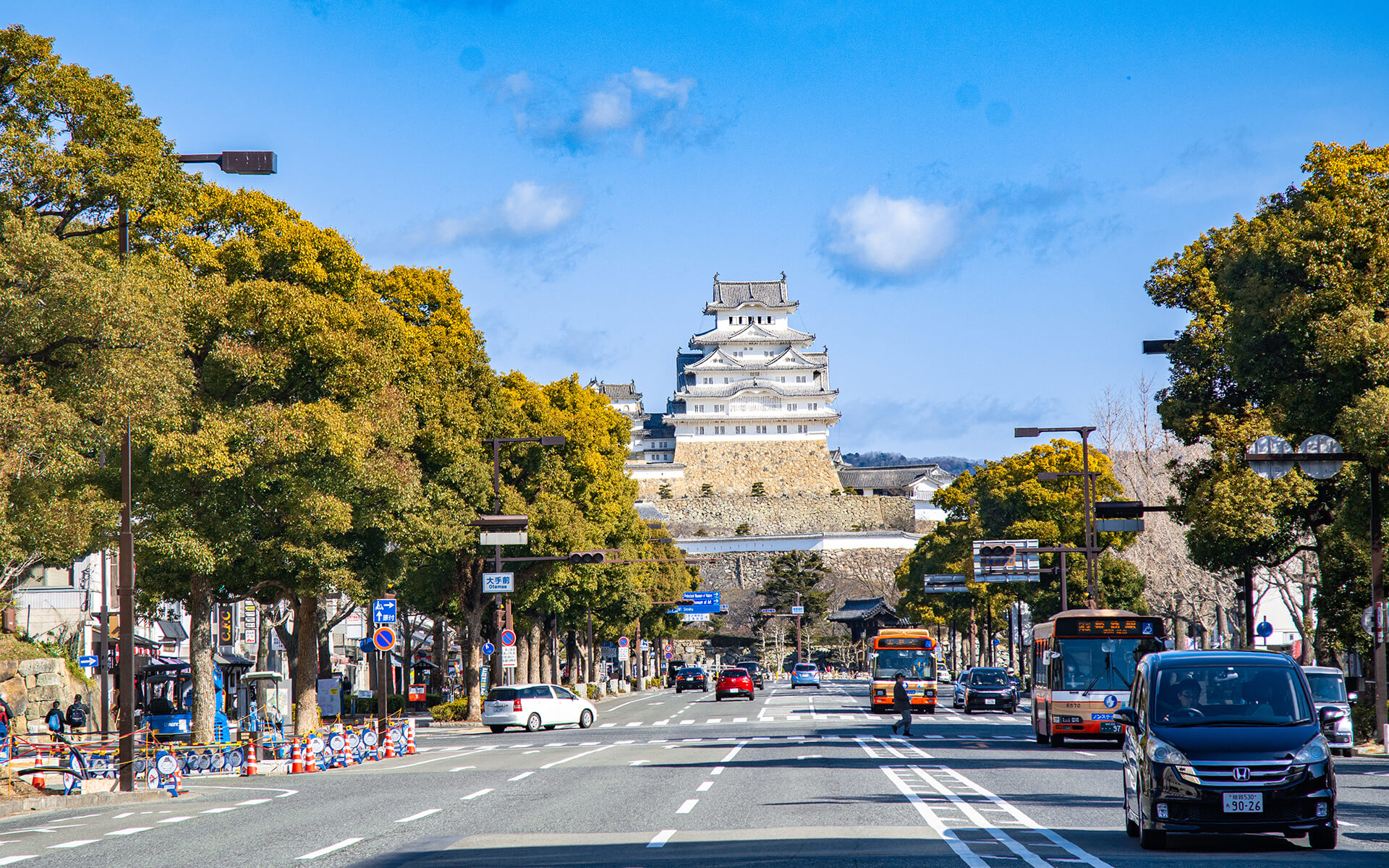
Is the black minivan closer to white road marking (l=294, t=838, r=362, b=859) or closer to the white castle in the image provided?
white road marking (l=294, t=838, r=362, b=859)

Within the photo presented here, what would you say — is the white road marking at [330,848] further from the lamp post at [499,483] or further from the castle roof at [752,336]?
the castle roof at [752,336]

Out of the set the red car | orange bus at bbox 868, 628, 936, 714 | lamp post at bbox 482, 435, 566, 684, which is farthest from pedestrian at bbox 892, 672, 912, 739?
the red car

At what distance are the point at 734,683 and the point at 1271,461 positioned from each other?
138 ft

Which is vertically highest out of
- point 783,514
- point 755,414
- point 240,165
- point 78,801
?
point 755,414

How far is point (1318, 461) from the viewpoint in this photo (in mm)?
24109

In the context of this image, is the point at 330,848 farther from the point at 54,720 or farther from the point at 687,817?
the point at 54,720

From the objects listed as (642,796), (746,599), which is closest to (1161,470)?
(642,796)

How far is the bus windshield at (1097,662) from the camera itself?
1103 inches

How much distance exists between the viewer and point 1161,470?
56250 mm

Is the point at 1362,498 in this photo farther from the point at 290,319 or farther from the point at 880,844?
the point at 290,319

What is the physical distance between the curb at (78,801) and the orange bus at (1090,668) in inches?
684

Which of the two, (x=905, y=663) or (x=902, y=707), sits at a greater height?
(x=902, y=707)

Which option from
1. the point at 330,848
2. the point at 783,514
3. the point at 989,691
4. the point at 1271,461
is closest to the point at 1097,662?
the point at 1271,461

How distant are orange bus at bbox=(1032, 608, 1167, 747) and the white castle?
10123cm
